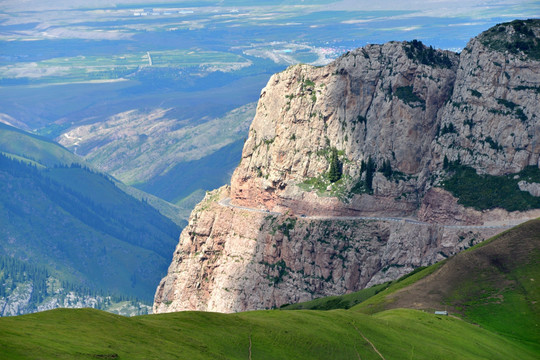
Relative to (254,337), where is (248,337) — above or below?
above

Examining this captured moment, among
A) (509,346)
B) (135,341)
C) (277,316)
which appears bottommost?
(509,346)

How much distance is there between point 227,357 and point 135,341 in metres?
15.8

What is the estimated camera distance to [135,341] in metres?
136

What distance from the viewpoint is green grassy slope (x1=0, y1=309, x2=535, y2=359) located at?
412ft

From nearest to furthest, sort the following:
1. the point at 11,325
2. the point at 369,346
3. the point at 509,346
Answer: the point at 11,325 → the point at 369,346 → the point at 509,346

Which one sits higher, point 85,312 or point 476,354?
point 85,312

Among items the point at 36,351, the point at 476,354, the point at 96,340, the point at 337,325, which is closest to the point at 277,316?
the point at 337,325

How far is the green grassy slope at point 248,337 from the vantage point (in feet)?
412

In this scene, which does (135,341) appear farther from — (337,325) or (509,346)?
(509,346)

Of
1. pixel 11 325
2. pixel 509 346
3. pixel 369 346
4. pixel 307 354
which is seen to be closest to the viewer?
pixel 11 325

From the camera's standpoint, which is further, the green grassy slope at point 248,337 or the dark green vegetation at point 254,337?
the dark green vegetation at point 254,337

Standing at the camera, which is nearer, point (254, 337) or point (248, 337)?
point (248, 337)

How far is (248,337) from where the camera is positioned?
514 feet

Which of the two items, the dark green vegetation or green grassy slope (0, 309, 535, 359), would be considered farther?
the dark green vegetation
